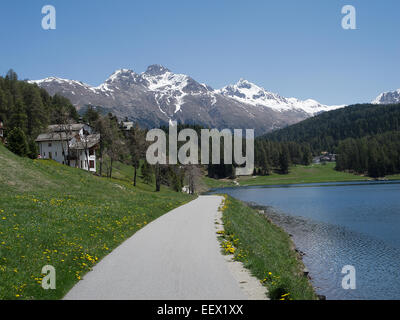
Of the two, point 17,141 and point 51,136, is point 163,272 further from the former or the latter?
point 51,136

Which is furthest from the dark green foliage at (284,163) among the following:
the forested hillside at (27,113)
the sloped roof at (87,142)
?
the sloped roof at (87,142)

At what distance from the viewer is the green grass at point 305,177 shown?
16038cm

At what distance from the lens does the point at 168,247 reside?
669 inches

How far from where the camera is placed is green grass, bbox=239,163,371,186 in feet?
526

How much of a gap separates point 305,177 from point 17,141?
147m

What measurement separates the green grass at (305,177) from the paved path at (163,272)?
144427 millimetres

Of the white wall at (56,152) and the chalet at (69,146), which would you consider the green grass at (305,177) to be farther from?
the white wall at (56,152)

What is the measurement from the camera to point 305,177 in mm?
173500

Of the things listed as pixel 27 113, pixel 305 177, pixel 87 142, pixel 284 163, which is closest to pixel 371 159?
pixel 305 177

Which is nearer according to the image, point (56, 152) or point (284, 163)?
point (56, 152)

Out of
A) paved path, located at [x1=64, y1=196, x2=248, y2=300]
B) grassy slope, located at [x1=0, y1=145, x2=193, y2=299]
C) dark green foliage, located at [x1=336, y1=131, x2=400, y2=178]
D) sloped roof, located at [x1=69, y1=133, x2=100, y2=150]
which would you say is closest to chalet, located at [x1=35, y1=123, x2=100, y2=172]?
sloped roof, located at [x1=69, y1=133, x2=100, y2=150]

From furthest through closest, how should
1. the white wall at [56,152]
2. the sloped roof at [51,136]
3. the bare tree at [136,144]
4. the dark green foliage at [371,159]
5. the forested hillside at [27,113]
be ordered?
the dark green foliage at [371,159] < the white wall at [56,152] < the sloped roof at [51,136] < the bare tree at [136,144] < the forested hillside at [27,113]

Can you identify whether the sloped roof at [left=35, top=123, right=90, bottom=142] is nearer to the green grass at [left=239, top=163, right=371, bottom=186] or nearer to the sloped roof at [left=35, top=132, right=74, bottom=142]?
the sloped roof at [left=35, top=132, right=74, bottom=142]
